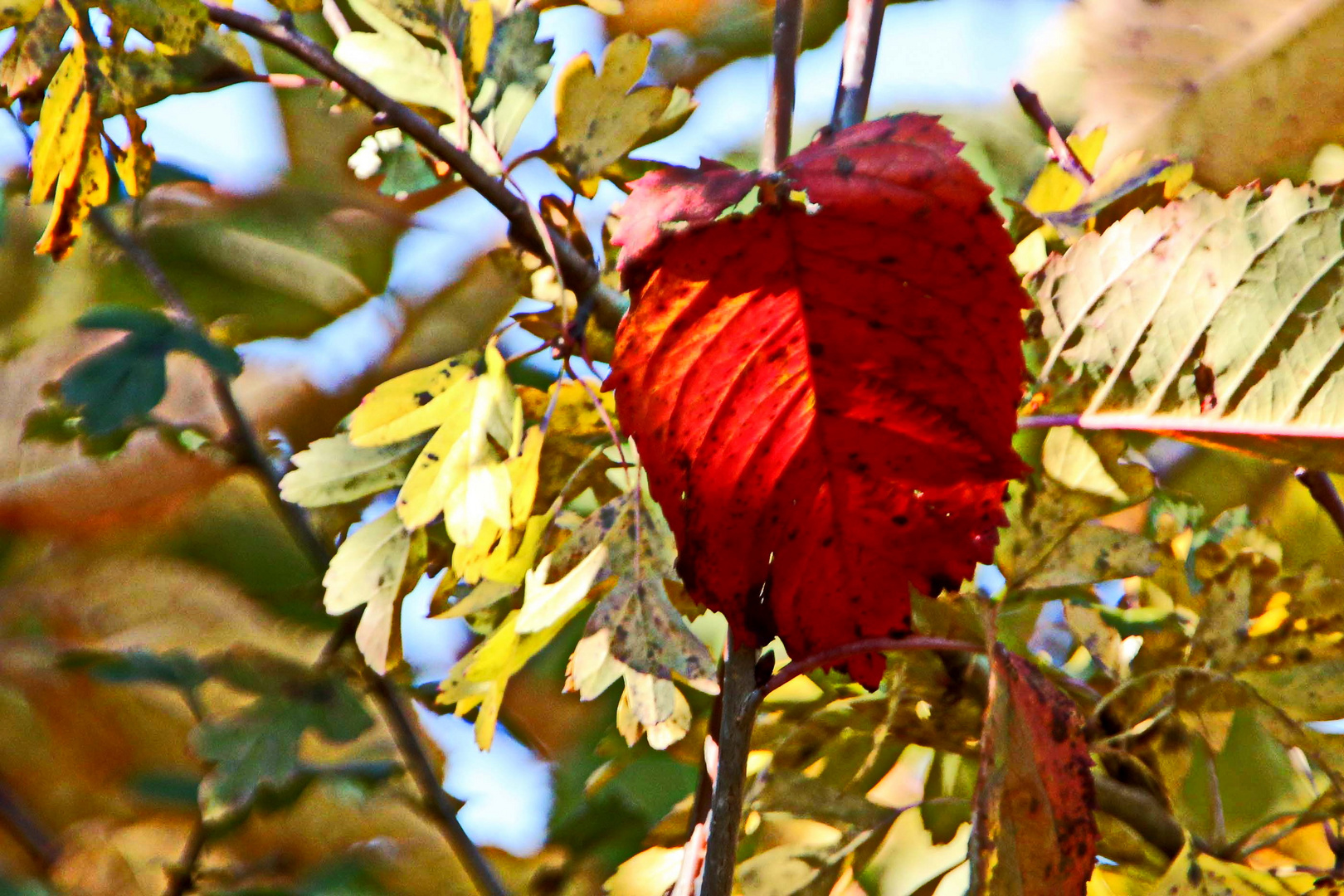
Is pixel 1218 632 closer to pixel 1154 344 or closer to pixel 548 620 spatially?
pixel 1154 344

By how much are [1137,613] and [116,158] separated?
1.43ft

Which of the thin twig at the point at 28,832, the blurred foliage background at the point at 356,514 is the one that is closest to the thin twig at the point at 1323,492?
the blurred foliage background at the point at 356,514

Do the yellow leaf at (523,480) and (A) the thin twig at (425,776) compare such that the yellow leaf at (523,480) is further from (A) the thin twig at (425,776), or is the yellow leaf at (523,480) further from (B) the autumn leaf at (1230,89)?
(B) the autumn leaf at (1230,89)

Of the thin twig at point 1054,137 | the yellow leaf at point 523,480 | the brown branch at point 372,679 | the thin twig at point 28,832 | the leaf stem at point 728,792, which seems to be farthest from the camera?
the thin twig at point 28,832

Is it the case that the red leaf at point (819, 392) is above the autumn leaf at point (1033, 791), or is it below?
above

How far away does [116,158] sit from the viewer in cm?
36

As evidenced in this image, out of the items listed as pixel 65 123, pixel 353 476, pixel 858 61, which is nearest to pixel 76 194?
pixel 65 123

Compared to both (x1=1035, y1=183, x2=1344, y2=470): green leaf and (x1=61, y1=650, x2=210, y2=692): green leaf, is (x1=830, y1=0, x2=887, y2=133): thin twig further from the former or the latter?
(x1=61, y1=650, x2=210, y2=692): green leaf

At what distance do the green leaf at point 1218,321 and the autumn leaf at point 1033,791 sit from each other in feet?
0.45

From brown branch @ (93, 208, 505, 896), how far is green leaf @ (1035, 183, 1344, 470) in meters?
0.35

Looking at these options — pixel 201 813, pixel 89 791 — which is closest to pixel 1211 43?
pixel 201 813

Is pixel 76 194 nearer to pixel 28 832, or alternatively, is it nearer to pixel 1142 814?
pixel 1142 814

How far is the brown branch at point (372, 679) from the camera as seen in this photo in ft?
1.83

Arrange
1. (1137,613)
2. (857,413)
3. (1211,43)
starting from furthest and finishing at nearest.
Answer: (1211,43), (1137,613), (857,413)
